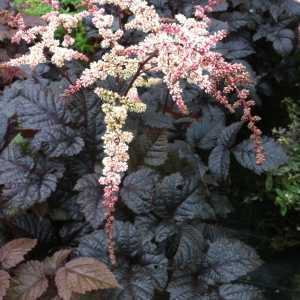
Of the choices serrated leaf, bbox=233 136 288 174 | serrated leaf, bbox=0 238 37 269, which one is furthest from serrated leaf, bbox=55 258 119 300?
serrated leaf, bbox=233 136 288 174

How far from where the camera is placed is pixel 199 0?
2.29 metres

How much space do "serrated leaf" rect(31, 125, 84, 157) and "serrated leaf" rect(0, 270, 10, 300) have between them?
14.7 inches

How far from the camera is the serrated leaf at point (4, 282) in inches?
50.2

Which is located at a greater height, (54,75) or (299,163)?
(54,75)

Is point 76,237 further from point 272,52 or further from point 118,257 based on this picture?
point 272,52

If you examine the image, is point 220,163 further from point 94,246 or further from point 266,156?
point 94,246

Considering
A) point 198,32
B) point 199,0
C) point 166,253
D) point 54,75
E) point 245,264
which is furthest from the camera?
point 199,0

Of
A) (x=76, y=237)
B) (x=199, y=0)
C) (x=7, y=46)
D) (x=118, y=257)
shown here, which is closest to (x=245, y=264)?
(x=118, y=257)

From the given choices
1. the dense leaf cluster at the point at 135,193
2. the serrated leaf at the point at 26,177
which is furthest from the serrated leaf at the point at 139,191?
the serrated leaf at the point at 26,177

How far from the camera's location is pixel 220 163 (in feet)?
5.40

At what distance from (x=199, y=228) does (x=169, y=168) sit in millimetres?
230

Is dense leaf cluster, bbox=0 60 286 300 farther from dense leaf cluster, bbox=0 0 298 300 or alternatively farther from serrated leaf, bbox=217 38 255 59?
serrated leaf, bbox=217 38 255 59

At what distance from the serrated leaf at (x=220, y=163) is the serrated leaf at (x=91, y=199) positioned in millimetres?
393

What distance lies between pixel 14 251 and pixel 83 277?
0.73 ft
